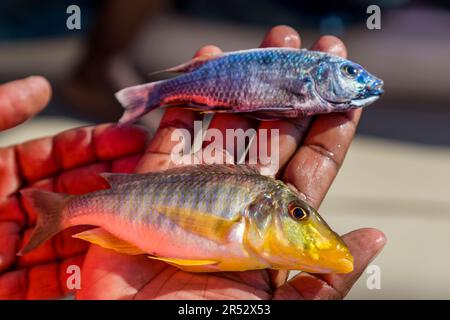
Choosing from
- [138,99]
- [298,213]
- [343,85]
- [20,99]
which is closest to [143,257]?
[298,213]

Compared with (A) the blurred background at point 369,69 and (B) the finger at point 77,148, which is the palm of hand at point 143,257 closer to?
(B) the finger at point 77,148

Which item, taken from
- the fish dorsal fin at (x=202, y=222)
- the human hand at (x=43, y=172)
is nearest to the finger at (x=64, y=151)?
the human hand at (x=43, y=172)

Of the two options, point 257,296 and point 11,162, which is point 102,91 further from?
point 257,296

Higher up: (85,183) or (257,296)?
(85,183)

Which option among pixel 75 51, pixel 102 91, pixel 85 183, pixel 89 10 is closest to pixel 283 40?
pixel 85 183

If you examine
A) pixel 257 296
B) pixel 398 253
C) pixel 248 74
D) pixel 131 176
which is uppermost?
pixel 248 74

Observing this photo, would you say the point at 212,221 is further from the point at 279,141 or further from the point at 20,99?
the point at 20,99
